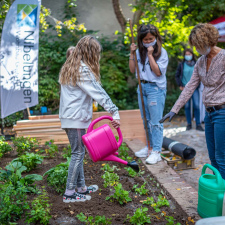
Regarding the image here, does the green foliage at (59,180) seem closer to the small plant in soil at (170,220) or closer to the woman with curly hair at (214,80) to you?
the small plant in soil at (170,220)

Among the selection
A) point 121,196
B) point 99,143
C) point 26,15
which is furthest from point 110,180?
point 26,15

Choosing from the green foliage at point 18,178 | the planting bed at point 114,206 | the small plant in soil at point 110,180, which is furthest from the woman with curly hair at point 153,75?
the green foliage at point 18,178

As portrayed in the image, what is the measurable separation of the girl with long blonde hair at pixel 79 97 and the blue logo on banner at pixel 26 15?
3350mm

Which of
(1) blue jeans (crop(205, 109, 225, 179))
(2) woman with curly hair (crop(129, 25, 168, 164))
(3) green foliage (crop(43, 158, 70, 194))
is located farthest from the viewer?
(2) woman with curly hair (crop(129, 25, 168, 164))

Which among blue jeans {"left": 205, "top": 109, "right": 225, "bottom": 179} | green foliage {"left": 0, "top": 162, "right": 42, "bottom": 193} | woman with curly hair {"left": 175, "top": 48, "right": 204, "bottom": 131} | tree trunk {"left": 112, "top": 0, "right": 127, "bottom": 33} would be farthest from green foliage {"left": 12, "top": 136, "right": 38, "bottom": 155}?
tree trunk {"left": 112, "top": 0, "right": 127, "bottom": 33}

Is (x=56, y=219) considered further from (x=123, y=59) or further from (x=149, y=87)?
(x=123, y=59)

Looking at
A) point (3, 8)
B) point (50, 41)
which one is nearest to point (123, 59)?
point (50, 41)

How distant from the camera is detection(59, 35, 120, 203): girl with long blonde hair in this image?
281cm

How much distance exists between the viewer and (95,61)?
9.63 ft

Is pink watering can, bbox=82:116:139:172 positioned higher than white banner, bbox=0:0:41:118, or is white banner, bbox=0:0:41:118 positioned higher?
white banner, bbox=0:0:41:118

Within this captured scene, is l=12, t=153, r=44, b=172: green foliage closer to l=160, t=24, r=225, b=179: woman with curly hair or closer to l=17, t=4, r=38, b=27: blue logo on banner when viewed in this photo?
l=160, t=24, r=225, b=179: woman with curly hair

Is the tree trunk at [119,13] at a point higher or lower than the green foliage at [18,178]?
higher

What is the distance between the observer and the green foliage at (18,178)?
302 cm

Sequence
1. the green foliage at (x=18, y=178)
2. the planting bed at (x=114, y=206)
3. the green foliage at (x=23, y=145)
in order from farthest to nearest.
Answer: the green foliage at (x=23, y=145) → the green foliage at (x=18, y=178) → the planting bed at (x=114, y=206)
